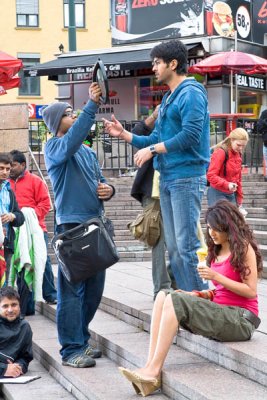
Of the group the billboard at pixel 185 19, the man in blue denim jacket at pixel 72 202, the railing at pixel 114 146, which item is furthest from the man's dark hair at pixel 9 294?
the billboard at pixel 185 19

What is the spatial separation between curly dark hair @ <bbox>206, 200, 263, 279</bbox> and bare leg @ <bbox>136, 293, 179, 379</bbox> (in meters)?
0.53

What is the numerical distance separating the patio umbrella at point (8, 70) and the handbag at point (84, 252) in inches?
369

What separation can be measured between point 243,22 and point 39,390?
18.3 metres

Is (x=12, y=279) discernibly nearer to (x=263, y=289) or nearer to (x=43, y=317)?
(x=43, y=317)

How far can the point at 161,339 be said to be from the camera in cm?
552

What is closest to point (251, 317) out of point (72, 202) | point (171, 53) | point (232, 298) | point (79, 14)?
point (232, 298)

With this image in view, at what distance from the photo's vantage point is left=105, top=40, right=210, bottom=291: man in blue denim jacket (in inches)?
246

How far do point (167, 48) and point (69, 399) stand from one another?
247 cm

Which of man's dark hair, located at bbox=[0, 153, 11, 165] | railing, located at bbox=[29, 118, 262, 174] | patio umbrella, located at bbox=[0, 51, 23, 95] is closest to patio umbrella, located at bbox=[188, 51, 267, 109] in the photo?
railing, located at bbox=[29, 118, 262, 174]

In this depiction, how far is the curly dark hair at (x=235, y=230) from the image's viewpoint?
5.86 metres

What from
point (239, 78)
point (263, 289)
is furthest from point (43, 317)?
point (239, 78)

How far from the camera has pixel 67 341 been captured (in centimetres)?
657

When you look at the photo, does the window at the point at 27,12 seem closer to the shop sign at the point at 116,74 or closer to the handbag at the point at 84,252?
the shop sign at the point at 116,74

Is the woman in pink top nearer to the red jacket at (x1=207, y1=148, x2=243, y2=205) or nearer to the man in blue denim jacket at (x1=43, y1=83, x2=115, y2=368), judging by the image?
the man in blue denim jacket at (x1=43, y1=83, x2=115, y2=368)
